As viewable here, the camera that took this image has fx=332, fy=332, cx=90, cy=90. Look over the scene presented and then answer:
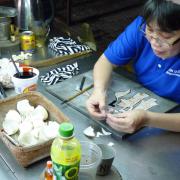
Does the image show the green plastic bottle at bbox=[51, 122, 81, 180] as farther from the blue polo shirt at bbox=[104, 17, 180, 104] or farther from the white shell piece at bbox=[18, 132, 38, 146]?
the blue polo shirt at bbox=[104, 17, 180, 104]

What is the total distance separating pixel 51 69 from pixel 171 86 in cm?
56

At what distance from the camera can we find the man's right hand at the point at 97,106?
1185 mm

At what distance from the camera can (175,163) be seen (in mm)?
1057

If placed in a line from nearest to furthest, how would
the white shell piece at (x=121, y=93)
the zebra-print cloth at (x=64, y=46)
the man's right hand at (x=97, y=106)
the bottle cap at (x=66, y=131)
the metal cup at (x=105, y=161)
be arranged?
the bottle cap at (x=66, y=131)
the metal cup at (x=105, y=161)
the man's right hand at (x=97, y=106)
the white shell piece at (x=121, y=93)
the zebra-print cloth at (x=64, y=46)

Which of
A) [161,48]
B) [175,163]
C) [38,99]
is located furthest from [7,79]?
[175,163]

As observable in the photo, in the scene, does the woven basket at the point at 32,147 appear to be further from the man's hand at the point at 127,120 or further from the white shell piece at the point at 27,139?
the man's hand at the point at 127,120

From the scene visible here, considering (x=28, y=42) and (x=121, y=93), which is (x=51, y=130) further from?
(x=28, y=42)

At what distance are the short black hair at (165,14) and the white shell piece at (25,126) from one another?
0.54 meters

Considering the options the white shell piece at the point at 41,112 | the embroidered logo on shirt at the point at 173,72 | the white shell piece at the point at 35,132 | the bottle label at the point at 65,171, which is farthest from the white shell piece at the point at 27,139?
the embroidered logo on shirt at the point at 173,72

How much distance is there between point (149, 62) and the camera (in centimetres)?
143

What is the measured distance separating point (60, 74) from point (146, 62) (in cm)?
38

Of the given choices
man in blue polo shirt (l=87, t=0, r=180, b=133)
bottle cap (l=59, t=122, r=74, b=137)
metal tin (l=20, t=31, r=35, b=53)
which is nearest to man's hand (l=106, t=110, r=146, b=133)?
man in blue polo shirt (l=87, t=0, r=180, b=133)

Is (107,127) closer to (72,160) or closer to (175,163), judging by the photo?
(175,163)

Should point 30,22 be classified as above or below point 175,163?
above
